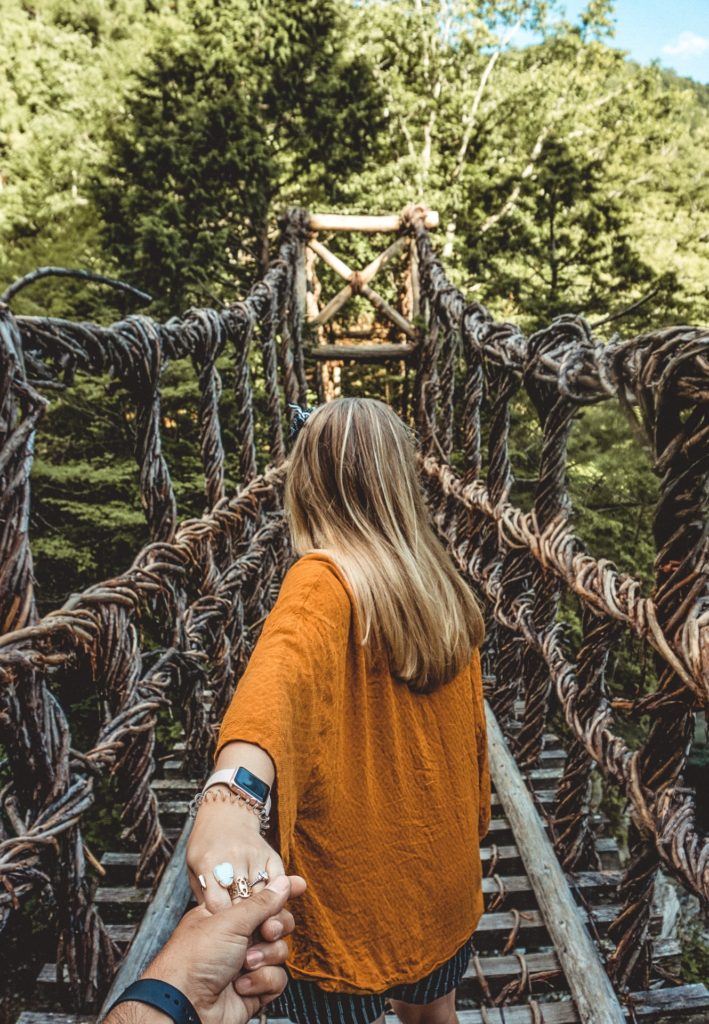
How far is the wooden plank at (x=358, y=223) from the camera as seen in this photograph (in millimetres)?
6301

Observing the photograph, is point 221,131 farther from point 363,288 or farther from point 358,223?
point 363,288

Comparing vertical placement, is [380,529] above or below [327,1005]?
above

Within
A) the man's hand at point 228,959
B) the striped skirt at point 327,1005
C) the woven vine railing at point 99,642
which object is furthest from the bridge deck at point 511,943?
the man's hand at point 228,959

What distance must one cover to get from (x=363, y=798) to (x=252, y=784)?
35 centimetres

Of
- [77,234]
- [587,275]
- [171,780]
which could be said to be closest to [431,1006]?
[171,780]

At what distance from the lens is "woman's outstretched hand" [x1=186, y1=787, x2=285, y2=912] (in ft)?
1.85

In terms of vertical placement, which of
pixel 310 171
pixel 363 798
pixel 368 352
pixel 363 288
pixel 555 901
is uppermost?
pixel 310 171

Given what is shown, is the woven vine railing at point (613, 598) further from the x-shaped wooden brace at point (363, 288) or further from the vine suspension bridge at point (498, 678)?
the x-shaped wooden brace at point (363, 288)

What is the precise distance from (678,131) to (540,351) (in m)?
14.3

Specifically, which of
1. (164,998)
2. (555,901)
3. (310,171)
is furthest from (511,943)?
(310,171)

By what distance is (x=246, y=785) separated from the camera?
674mm

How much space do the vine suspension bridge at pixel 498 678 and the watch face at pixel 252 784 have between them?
0.36m

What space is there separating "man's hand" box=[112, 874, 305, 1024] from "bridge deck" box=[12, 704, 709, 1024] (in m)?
0.99

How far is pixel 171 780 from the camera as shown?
88.0 inches
